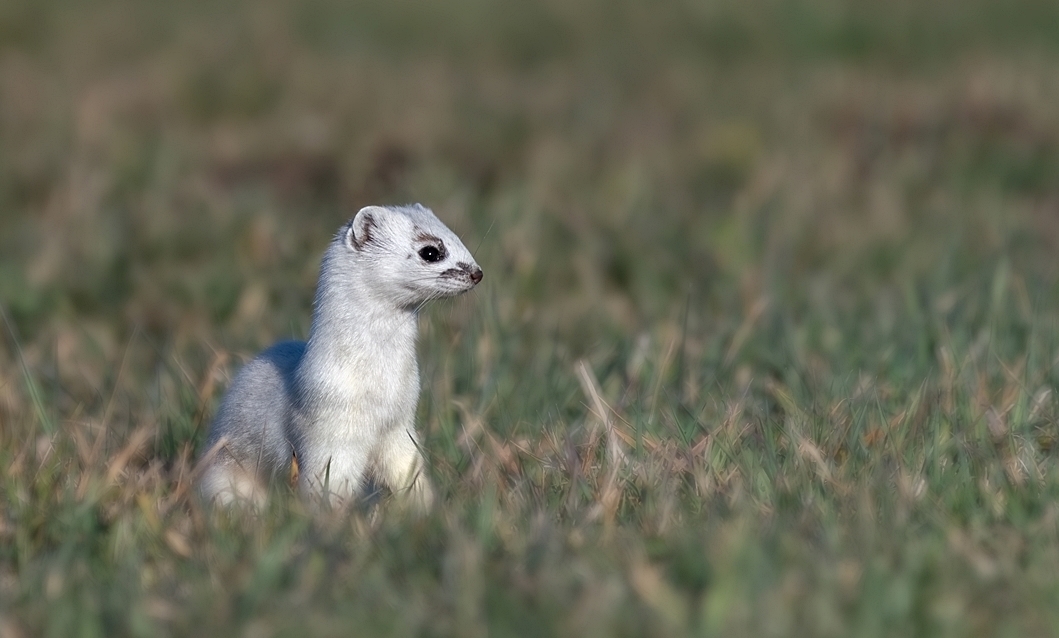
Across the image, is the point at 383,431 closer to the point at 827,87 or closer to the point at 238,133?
the point at 238,133

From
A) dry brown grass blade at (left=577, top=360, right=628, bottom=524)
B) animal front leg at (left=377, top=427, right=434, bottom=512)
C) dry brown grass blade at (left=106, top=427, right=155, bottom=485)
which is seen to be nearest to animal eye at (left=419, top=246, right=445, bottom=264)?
animal front leg at (left=377, top=427, right=434, bottom=512)

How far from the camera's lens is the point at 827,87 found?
8875 millimetres

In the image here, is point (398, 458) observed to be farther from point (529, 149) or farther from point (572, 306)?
point (529, 149)

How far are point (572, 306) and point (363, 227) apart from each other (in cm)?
259

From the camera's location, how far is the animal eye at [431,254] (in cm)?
373

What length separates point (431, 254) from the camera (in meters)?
3.74

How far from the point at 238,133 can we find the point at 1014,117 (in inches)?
174

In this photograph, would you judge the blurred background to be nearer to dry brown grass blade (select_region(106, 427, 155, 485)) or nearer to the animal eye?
dry brown grass blade (select_region(106, 427, 155, 485))

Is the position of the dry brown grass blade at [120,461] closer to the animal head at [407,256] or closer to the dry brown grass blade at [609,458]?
the animal head at [407,256]

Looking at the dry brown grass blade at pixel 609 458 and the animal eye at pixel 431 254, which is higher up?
the animal eye at pixel 431 254

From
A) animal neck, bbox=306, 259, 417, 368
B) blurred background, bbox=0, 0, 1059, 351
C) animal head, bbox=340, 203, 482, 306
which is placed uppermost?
animal head, bbox=340, 203, 482, 306

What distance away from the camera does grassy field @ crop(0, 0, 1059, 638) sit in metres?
2.77

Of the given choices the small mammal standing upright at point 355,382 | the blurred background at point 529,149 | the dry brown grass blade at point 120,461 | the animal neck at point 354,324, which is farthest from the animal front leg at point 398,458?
the blurred background at point 529,149

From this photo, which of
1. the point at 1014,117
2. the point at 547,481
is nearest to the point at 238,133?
the point at 1014,117
